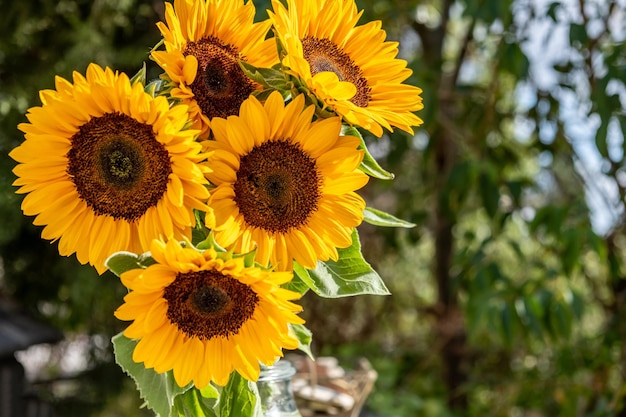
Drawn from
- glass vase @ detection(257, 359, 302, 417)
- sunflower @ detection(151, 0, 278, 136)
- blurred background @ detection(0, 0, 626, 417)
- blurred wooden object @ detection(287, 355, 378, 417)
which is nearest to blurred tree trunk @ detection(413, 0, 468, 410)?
blurred background @ detection(0, 0, 626, 417)

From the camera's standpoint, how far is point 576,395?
1489 mm

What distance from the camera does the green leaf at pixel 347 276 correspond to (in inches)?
22.0

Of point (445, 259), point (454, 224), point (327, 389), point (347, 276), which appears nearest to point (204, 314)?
point (347, 276)

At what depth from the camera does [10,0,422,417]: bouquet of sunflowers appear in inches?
18.0

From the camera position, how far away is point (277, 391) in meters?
0.67

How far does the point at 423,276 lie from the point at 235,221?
2445 mm

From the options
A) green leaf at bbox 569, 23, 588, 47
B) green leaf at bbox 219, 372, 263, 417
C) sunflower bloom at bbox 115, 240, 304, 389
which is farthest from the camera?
green leaf at bbox 569, 23, 588, 47

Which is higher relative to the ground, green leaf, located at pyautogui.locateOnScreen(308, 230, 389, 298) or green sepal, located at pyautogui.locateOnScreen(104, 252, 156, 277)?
green leaf, located at pyautogui.locateOnScreen(308, 230, 389, 298)

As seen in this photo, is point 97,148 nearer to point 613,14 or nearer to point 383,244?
point 613,14

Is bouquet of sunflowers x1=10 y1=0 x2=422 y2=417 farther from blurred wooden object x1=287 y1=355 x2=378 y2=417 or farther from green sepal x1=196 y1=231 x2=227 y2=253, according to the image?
blurred wooden object x1=287 y1=355 x2=378 y2=417

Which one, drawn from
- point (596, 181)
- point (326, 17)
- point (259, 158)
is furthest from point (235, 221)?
point (596, 181)

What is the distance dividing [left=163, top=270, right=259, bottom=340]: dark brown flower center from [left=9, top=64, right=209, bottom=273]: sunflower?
31mm

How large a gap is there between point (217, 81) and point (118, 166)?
0.29 ft

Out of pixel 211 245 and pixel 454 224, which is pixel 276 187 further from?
pixel 454 224
